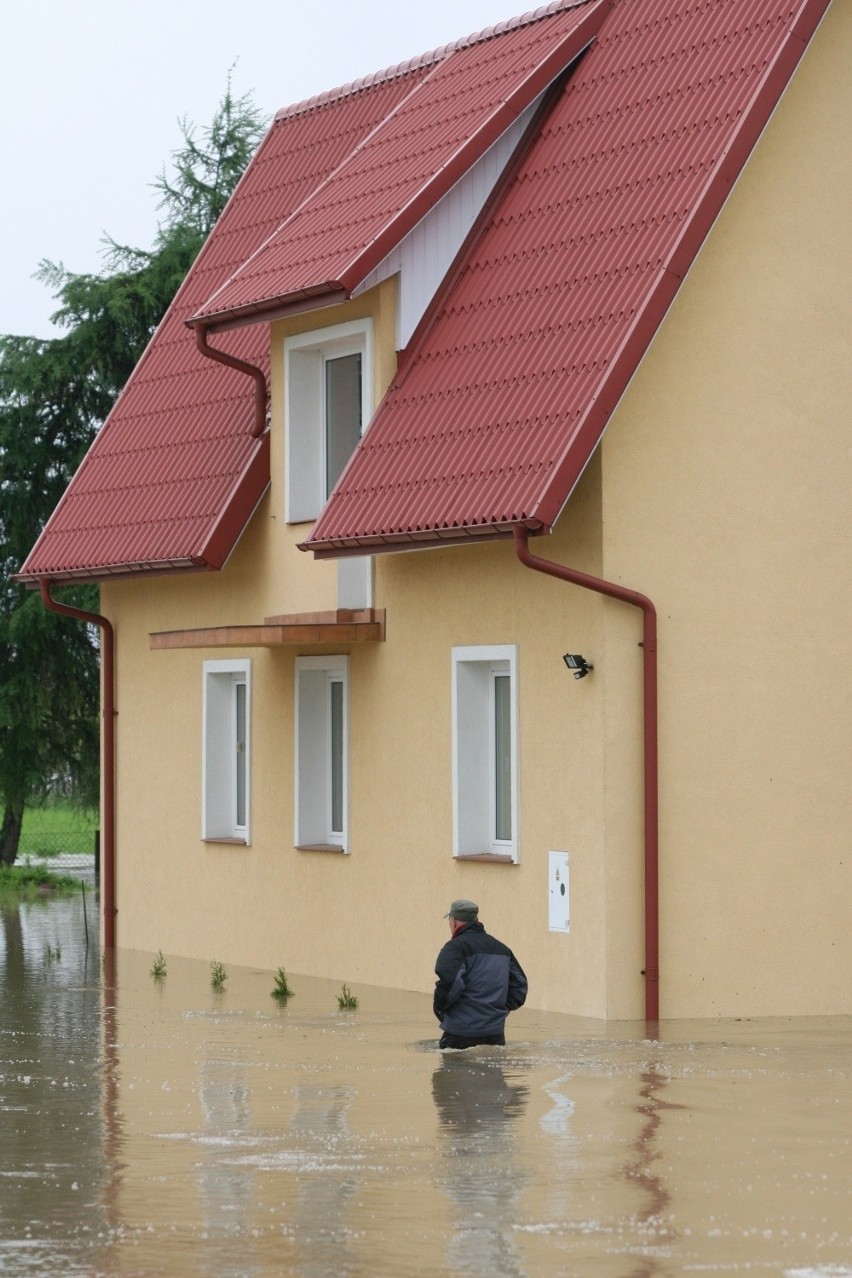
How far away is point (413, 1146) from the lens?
1136cm

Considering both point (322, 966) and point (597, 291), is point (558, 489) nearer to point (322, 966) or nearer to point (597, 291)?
point (597, 291)

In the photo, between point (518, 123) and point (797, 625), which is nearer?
point (797, 625)

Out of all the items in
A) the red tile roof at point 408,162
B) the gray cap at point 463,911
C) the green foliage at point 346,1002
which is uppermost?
the red tile roof at point 408,162

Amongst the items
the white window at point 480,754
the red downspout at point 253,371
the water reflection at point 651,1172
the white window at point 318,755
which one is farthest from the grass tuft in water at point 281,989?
the water reflection at point 651,1172

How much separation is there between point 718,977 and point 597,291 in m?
5.25

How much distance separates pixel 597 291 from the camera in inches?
685

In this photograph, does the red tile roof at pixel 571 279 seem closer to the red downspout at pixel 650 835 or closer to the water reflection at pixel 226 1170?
the red downspout at pixel 650 835

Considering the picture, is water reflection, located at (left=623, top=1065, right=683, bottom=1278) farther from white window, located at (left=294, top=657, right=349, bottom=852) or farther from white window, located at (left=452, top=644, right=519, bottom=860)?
white window, located at (left=294, top=657, right=349, bottom=852)

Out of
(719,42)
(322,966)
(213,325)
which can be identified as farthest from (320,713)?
(719,42)

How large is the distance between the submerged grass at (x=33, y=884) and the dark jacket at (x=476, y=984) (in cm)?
1983

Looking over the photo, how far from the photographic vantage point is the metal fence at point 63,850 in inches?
1588

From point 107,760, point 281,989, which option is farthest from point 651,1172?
point 107,760

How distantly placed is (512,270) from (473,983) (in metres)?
6.61

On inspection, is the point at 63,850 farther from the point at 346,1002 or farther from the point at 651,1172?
the point at 651,1172
